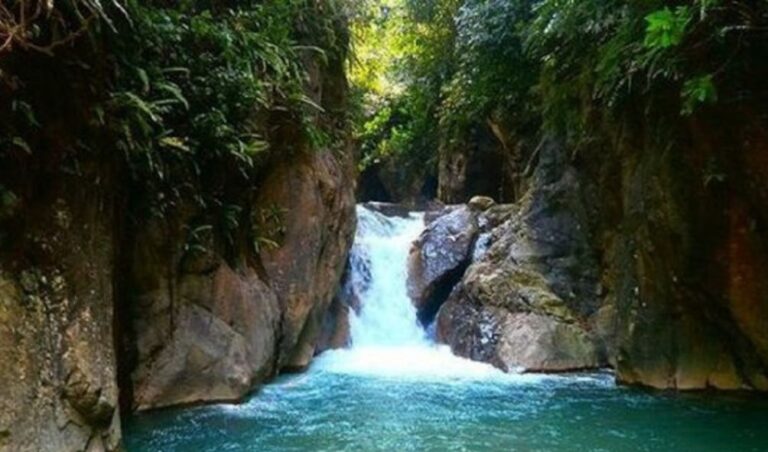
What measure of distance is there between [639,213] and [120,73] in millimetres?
→ 6842

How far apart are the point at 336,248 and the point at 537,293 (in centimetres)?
348

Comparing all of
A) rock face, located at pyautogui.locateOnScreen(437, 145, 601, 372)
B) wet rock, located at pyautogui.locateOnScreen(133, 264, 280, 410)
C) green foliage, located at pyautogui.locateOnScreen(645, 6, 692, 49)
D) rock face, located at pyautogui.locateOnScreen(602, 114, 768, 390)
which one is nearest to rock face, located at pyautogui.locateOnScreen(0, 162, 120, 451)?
wet rock, located at pyautogui.locateOnScreen(133, 264, 280, 410)

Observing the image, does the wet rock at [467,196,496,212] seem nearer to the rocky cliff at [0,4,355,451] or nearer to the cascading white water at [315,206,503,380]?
the cascading white water at [315,206,503,380]

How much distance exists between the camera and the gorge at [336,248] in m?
4.77

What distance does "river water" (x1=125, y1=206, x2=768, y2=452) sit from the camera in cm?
636

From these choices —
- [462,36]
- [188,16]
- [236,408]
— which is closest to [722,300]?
[236,408]

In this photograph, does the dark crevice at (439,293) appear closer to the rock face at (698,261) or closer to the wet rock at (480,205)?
the wet rock at (480,205)

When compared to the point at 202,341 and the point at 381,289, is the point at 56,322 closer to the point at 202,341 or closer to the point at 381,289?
the point at 202,341

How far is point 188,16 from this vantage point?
7594mm

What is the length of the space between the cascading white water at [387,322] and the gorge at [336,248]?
0.10 metres

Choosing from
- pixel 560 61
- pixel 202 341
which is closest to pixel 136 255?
pixel 202 341

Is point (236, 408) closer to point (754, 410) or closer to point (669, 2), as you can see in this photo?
point (754, 410)

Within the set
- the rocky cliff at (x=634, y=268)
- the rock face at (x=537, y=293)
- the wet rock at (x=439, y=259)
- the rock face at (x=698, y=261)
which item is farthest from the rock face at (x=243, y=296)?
the rock face at (x=698, y=261)

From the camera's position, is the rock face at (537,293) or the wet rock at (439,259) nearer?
the rock face at (537,293)
